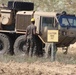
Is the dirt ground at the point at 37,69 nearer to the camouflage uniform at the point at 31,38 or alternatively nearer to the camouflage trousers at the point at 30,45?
the camouflage uniform at the point at 31,38

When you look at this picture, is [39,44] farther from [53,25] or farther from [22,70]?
[22,70]

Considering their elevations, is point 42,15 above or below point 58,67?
above

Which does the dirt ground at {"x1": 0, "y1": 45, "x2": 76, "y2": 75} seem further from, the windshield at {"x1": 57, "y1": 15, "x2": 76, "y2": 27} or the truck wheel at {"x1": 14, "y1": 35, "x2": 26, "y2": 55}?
the truck wheel at {"x1": 14, "y1": 35, "x2": 26, "y2": 55}

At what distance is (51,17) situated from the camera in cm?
2144

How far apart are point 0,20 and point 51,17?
2.95 meters

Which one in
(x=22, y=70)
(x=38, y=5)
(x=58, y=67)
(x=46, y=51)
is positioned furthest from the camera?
(x=38, y=5)

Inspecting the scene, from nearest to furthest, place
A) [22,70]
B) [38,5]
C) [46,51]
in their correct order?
[22,70] < [46,51] < [38,5]

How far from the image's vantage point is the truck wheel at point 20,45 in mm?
21784

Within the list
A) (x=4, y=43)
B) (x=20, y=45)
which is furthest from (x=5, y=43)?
(x=20, y=45)

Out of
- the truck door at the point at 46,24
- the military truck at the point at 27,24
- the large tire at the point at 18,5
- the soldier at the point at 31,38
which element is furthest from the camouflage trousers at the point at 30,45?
the large tire at the point at 18,5

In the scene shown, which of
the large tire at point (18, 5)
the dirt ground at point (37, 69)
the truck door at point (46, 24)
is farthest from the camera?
the large tire at point (18, 5)

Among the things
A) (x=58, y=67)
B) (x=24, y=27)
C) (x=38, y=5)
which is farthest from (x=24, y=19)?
(x=38, y=5)

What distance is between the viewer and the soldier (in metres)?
20.4

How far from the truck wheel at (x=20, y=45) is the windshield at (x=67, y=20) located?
203 cm
